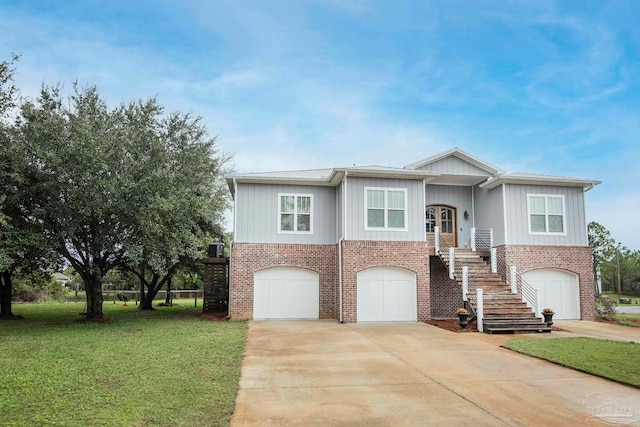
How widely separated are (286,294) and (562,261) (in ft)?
33.8

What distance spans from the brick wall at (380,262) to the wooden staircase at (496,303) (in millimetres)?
1057

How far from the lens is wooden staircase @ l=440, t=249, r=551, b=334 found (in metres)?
13.0

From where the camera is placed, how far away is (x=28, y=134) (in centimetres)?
1391

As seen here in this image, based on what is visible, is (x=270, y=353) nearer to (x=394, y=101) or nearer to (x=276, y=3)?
(x=276, y=3)

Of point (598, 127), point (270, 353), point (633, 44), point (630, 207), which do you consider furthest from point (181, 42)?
point (630, 207)

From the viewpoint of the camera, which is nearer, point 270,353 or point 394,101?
point 270,353

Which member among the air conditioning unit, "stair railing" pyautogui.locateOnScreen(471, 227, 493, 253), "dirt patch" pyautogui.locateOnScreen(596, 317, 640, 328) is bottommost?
"dirt patch" pyautogui.locateOnScreen(596, 317, 640, 328)

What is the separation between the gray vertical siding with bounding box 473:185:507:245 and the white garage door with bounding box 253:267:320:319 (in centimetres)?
698

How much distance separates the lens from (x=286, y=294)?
653 inches

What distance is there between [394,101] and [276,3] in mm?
8028

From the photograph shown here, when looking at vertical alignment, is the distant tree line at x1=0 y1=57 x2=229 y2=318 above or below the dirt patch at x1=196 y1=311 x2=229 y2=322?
above

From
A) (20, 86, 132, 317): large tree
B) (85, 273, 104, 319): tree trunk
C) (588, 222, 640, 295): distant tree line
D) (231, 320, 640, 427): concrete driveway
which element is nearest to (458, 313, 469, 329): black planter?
(231, 320, 640, 427): concrete driveway

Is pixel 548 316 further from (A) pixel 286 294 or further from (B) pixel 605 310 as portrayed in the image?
(A) pixel 286 294

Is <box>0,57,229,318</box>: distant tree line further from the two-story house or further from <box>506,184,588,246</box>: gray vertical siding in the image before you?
<box>506,184,588,246</box>: gray vertical siding
